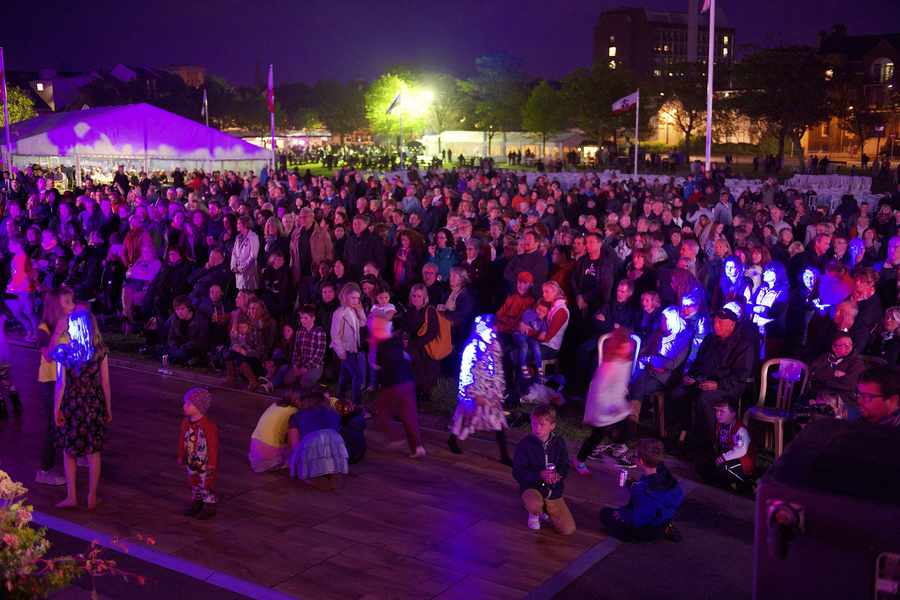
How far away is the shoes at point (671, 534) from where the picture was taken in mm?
6941

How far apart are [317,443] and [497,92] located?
80.3 meters

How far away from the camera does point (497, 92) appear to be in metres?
85.5

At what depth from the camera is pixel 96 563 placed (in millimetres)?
3914

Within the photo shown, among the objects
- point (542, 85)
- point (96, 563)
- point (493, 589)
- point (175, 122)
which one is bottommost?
point (493, 589)

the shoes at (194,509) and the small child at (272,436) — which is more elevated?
the small child at (272,436)

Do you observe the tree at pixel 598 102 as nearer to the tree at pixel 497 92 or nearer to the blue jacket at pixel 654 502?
the tree at pixel 497 92


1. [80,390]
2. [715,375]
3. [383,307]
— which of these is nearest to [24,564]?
[80,390]

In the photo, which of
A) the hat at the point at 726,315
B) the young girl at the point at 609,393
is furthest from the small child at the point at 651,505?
the hat at the point at 726,315

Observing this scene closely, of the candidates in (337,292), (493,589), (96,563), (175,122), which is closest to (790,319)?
(337,292)

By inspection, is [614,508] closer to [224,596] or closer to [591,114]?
[224,596]

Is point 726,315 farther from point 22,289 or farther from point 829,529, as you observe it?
point 22,289

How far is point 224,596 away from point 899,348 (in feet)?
21.4

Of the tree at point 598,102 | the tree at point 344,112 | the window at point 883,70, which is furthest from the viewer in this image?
the tree at point 344,112

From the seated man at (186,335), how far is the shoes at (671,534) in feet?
23.6
